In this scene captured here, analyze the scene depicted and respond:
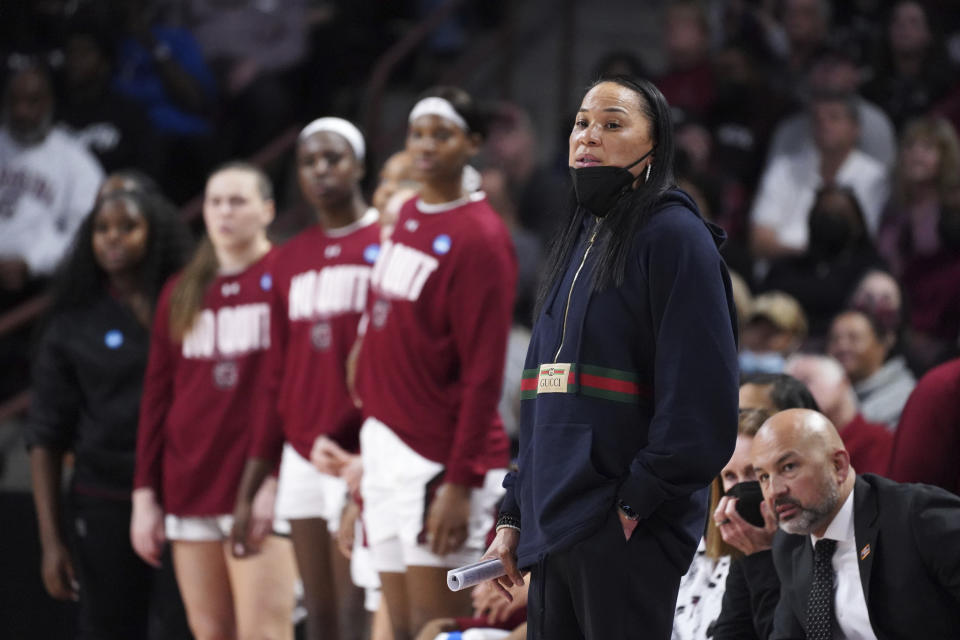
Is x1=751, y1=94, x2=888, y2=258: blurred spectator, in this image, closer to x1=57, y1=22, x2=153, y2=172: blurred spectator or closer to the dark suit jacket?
x1=57, y1=22, x2=153, y2=172: blurred spectator

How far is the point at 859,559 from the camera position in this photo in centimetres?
330

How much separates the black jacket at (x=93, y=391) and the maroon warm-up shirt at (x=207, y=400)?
148mm

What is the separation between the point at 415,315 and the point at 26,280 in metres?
3.49

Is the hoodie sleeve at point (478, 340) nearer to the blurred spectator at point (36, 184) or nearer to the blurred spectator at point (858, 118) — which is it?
the blurred spectator at point (36, 184)

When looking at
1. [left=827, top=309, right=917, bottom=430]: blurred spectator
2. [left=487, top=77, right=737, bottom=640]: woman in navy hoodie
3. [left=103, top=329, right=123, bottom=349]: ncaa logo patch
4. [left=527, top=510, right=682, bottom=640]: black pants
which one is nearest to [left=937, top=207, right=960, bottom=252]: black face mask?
[left=827, top=309, right=917, bottom=430]: blurred spectator

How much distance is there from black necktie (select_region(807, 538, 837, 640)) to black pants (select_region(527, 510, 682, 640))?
74 cm

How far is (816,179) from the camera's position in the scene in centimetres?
758

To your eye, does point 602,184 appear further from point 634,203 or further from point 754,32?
point 754,32

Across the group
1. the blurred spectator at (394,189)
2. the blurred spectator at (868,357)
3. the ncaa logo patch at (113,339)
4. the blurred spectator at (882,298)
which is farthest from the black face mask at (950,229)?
the ncaa logo patch at (113,339)

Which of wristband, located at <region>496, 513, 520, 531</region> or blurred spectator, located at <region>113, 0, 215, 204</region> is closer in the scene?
wristband, located at <region>496, 513, 520, 531</region>

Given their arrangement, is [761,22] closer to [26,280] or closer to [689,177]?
[689,177]

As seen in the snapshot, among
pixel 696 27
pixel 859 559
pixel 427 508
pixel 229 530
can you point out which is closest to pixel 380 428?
pixel 427 508

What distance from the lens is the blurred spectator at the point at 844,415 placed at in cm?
471

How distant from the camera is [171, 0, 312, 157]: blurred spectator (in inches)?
332
